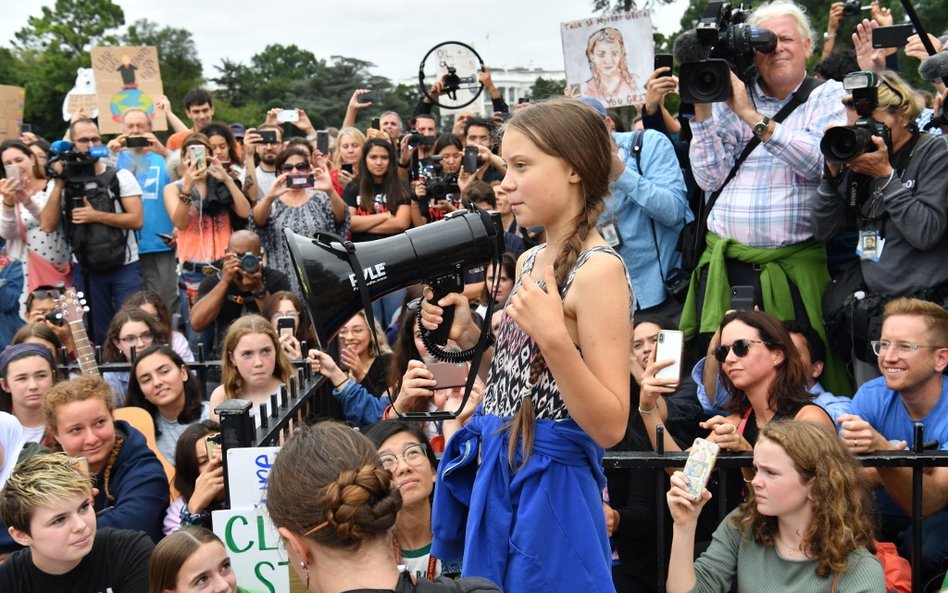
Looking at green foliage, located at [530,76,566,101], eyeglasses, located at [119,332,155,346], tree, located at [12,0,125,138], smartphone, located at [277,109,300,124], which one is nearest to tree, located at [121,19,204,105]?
tree, located at [12,0,125,138]

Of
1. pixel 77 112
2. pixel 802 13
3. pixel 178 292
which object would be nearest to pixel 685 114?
pixel 802 13

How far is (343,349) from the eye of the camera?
5.49m

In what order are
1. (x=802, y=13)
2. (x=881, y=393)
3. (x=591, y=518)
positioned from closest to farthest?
1. (x=591, y=518)
2. (x=881, y=393)
3. (x=802, y=13)

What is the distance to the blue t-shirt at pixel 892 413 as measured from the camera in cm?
386

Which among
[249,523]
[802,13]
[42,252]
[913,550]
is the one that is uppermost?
[802,13]

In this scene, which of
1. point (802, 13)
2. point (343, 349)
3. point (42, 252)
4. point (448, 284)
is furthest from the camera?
point (42, 252)

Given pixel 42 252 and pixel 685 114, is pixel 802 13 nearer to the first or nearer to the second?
pixel 685 114

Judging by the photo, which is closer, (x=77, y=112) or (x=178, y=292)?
(x=178, y=292)

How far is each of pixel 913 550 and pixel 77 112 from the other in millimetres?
11275

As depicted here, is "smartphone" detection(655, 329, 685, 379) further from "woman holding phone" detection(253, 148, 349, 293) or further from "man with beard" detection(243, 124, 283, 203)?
"man with beard" detection(243, 124, 283, 203)

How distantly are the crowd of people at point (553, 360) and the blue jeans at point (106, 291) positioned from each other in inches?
1.0

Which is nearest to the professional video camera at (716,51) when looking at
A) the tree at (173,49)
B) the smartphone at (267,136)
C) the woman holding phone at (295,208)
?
the woman holding phone at (295,208)

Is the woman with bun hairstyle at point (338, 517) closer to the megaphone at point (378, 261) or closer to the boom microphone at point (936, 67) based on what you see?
the megaphone at point (378, 261)

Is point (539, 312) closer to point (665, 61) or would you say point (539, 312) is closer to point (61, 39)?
point (665, 61)
